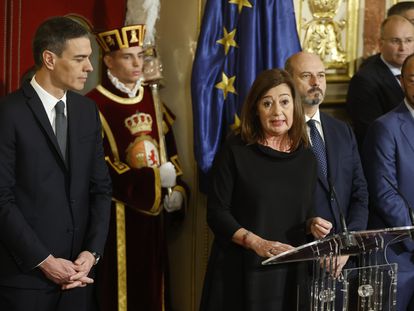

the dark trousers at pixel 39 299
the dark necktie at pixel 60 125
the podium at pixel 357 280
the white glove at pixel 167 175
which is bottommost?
the dark trousers at pixel 39 299

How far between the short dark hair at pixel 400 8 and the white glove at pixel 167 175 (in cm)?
154

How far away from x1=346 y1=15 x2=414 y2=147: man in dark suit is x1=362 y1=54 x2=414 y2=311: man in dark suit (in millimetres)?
469

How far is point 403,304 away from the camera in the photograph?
3754mm

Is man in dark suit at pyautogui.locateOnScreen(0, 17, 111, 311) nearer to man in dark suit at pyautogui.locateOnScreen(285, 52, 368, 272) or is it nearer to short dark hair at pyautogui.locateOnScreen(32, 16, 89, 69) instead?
short dark hair at pyautogui.locateOnScreen(32, 16, 89, 69)

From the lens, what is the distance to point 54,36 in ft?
10.4

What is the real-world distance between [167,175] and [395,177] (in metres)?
1.19

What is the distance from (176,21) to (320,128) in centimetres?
133

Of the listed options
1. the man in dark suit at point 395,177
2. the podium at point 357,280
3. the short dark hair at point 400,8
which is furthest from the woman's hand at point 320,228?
the short dark hair at point 400,8

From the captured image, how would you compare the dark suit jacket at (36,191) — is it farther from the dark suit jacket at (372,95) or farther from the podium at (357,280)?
the dark suit jacket at (372,95)

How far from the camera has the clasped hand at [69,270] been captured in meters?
3.06

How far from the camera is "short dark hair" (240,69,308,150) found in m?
3.42

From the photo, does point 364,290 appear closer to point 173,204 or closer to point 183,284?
→ point 173,204

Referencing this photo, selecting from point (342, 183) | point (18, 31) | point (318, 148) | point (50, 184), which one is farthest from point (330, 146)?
point (18, 31)

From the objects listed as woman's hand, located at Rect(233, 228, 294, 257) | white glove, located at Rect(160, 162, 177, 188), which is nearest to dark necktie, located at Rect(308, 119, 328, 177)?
woman's hand, located at Rect(233, 228, 294, 257)
